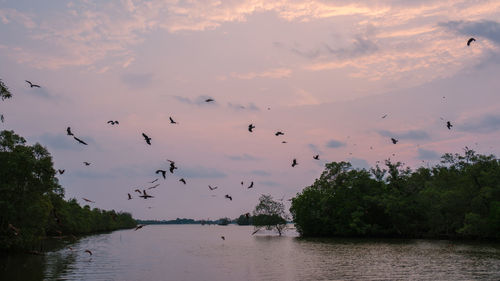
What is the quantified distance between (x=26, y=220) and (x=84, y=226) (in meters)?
102

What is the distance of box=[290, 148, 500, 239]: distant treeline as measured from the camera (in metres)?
93.6

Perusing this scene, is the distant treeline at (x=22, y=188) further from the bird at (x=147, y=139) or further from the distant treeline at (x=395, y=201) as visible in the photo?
the distant treeline at (x=395, y=201)

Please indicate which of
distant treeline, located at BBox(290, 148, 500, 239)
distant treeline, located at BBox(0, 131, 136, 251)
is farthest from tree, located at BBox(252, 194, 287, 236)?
distant treeline, located at BBox(0, 131, 136, 251)

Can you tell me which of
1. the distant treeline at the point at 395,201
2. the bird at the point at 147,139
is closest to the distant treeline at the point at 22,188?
the bird at the point at 147,139

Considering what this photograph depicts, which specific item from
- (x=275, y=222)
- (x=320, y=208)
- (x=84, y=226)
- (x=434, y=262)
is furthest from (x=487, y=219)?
(x=84, y=226)

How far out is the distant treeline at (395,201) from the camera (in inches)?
3684

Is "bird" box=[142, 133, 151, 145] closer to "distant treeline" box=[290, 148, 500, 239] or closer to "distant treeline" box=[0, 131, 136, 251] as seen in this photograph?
"distant treeline" box=[0, 131, 136, 251]

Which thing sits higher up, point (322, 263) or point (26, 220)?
point (26, 220)

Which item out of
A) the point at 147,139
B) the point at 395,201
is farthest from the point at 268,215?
the point at 147,139

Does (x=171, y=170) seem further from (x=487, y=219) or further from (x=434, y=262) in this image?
(x=487, y=219)

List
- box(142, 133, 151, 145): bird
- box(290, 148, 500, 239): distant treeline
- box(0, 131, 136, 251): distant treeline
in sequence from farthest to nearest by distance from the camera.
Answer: box(290, 148, 500, 239): distant treeline → box(0, 131, 136, 251): distant treeline → box(142, 133, 151, 145): bird

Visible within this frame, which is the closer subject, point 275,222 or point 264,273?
point 264,273

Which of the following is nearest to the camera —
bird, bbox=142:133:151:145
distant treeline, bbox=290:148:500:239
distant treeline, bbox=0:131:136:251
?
bird, bbox=142:133:151:145

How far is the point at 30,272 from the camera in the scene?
141 ft
